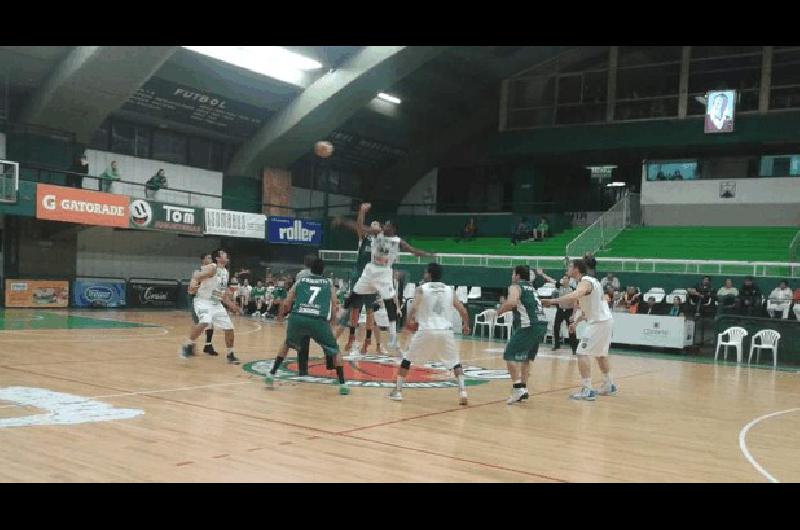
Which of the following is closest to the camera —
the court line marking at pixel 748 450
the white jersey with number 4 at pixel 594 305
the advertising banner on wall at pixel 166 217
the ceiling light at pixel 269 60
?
the court line marking at pixel 748 450

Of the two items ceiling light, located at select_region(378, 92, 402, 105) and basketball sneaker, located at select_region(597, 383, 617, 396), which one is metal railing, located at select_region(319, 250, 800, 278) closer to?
ceiling light, located at select_region(378, 92, 402, 105)

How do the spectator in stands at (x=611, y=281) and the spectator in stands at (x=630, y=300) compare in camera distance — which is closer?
the spectator in stands at (x=630, y=300)

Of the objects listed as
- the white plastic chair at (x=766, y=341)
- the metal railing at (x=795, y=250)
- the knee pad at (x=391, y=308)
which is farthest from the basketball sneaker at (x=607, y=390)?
the metal railing at (x=795, y=250)

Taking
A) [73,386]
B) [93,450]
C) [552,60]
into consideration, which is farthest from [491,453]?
[552,60]

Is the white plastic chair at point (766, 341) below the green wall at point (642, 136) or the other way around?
below

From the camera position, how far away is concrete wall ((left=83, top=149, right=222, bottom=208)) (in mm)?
27328

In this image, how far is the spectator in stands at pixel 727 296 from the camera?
18438mm

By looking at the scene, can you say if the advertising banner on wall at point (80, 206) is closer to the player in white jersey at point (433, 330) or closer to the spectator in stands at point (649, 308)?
the spectator in stands at point (649, 308)

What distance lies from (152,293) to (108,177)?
524 centimetres

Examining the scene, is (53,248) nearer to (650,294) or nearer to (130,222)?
(130,222)

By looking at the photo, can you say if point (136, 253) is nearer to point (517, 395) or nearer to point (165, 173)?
point (165, 173)

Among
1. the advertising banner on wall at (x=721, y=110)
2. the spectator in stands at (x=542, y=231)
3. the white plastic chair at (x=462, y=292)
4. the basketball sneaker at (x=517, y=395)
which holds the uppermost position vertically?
the advertising banner on wall at (x=721, y=110)

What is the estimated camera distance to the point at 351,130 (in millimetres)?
34250

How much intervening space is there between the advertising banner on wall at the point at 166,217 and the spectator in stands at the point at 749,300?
59.8ft
